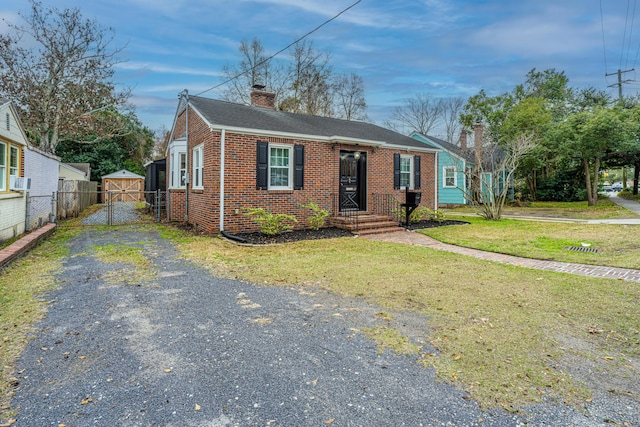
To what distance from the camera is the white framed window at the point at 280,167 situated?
34.1 feet

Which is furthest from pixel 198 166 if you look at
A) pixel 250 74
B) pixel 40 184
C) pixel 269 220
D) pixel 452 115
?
pixel 452 115

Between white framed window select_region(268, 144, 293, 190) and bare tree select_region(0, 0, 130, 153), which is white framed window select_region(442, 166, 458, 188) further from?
bare tree select_region(0, 0, 130, 153)

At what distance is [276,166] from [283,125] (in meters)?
1.56

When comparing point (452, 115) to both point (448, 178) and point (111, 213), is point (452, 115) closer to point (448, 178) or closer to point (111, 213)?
point (448, 178)

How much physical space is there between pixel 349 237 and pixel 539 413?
757 centimetres

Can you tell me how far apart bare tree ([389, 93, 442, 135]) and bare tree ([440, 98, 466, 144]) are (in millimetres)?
515

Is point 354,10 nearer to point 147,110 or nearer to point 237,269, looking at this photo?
point 237,269

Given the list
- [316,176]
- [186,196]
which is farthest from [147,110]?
[316,176]

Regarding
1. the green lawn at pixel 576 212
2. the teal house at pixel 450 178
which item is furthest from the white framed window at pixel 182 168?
the teal house at pixel 450 178

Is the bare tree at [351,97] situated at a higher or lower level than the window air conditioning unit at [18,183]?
higher

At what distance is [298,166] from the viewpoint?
417 inches

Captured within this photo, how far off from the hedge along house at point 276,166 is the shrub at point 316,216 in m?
0.28

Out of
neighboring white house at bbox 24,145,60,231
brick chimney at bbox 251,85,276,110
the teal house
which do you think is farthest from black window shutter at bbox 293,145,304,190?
the teal house

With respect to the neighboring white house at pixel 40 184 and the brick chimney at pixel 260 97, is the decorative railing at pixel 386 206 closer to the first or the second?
the brick chimney at pixel 260 97
